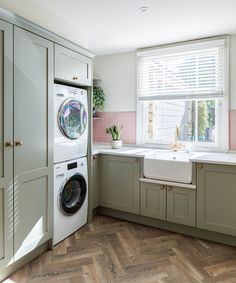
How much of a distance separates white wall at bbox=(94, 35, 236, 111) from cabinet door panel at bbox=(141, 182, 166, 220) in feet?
4.32

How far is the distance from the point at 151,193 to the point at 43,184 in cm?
126

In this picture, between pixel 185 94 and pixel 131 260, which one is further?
pixel 185 94

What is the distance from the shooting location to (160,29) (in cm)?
280

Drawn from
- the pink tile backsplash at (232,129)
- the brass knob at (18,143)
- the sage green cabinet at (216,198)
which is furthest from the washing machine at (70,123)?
the pink tile backsplash at (232,129)

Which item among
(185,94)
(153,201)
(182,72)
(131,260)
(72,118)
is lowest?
(131,260)

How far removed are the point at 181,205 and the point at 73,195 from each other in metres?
1.21

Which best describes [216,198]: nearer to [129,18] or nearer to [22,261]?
[22,261]

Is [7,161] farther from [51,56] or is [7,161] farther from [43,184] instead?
[51,56]

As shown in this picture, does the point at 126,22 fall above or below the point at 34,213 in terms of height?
above

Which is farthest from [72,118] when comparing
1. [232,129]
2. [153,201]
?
[232,129]

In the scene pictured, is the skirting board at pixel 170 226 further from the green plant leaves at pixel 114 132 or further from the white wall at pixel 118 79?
the white wall at pixel 118 79

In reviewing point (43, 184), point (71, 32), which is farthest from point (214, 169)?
point (71, 32)

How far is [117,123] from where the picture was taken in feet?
12.3

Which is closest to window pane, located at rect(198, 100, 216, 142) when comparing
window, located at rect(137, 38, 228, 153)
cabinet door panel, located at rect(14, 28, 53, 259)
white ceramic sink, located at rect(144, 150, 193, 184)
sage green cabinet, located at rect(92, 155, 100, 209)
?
window, located at rect(137, 38, 228, 153)
